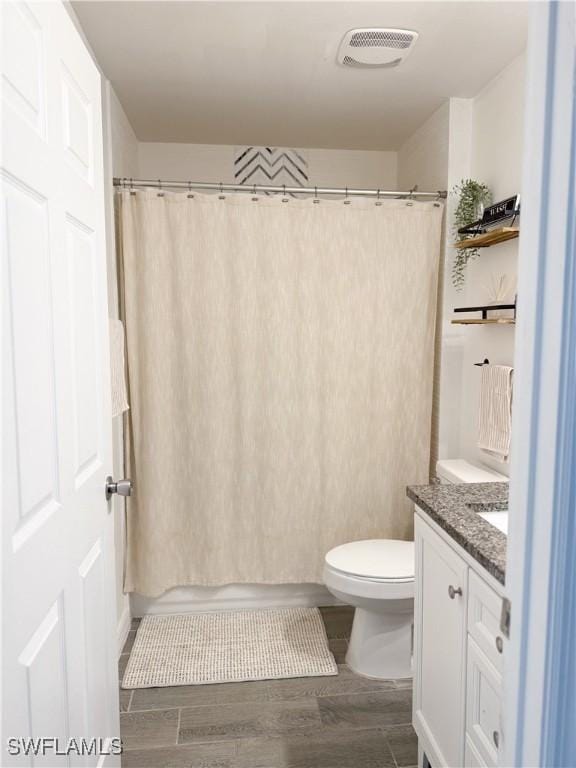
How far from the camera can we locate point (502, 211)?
214 cm

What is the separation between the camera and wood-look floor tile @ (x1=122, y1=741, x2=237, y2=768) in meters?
1.80

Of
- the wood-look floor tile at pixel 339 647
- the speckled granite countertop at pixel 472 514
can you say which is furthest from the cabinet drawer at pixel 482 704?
the wood-look floor tile at pixel 339 647

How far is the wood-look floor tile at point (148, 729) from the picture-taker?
1.90m

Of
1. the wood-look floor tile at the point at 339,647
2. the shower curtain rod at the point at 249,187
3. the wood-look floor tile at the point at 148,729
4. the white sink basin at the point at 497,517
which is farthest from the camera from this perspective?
the shower curtain rod at the point at 249,187

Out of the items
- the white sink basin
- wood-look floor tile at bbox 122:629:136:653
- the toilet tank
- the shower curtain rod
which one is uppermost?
the shower curtain rod

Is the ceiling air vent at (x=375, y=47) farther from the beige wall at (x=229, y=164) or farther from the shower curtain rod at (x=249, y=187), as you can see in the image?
the beige wall at (x=229, y=164)

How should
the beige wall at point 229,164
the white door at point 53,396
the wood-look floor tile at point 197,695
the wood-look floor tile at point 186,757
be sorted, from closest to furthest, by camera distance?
the white door at point 53,396 → the wood-look floor tile at point 186,757 → the wood-look floor tile at point 197,695 → the beige wall at point 229,164

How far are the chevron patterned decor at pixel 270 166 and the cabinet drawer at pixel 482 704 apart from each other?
2.70 m

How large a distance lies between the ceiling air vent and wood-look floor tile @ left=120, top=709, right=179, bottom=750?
251cm

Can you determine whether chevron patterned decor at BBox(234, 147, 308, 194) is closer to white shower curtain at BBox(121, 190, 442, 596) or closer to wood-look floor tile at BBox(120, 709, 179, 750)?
white shower curtain at BBox(121, 190, 442, 596)

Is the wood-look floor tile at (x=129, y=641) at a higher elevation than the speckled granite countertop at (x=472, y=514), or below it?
below

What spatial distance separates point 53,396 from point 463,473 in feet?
5.83

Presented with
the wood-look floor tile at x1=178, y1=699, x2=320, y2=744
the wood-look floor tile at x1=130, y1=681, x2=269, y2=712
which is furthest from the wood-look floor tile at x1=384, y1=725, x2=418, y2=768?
the wood-look floor tile at x1=130, y1=681, x2=269, y2=712

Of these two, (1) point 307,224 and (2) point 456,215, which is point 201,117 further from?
(2) point 456,215
